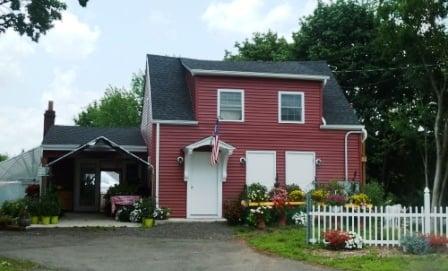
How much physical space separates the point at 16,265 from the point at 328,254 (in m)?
6.34

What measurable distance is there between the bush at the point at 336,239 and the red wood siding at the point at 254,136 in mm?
8806

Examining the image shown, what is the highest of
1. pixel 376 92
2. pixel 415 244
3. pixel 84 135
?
pixel 376 92

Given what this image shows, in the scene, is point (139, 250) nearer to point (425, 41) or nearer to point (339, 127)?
point (339, 127)

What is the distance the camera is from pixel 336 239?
13461mm

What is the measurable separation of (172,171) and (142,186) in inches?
84.3

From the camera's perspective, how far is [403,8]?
73.8 ft

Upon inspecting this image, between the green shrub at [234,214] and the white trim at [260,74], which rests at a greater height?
the white trim at [260,74]

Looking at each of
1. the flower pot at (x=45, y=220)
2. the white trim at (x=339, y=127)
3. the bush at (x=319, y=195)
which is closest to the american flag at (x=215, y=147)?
the bush at (x=319, y=195)

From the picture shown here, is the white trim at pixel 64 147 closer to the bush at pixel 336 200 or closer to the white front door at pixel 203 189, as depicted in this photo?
the white front door at pixel 203 189

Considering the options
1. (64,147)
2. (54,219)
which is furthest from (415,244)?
(64,147)

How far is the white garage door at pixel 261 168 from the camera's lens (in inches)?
886

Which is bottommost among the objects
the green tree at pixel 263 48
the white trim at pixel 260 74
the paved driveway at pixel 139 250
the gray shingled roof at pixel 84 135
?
the paved driveway at pixel 139 250

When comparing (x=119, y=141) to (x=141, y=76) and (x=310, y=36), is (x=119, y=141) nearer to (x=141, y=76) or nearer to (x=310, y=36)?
(x=310, y=36)

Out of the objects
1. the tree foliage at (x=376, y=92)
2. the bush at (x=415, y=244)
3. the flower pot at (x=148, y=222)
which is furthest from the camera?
the tree foliage at (x=376, y=92)
